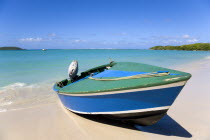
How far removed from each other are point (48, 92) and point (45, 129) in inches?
160

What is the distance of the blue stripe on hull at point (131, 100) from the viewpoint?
3.54 m

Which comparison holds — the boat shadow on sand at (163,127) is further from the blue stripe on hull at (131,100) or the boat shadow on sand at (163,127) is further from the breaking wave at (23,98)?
the breaking wave at (23,98)

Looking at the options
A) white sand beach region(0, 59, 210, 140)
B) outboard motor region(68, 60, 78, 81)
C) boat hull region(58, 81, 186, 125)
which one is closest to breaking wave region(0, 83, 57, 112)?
white sand beach region(0, 59, 210, 140)

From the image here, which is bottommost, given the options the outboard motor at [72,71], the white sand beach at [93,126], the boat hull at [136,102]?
the white sand beach at [93,126]

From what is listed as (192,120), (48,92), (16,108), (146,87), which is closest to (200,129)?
(192,120)

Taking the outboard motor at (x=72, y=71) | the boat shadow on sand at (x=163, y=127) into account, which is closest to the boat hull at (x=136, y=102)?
the boat shadow on sand at (x=163, y=127)

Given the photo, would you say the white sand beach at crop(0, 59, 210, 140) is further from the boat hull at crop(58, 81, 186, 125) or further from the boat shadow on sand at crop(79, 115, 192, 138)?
the boat hull at crop(58, 81, 186, 125)

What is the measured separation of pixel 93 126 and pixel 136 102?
171cm

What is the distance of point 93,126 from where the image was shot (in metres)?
4.68

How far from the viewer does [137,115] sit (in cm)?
399

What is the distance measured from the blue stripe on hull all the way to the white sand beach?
2.29 feet

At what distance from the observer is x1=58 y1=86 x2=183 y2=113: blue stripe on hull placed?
3540 millimetres

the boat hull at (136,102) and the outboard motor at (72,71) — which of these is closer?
the boat hull at (136,102)

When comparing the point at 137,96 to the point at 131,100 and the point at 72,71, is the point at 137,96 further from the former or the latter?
the point at 72,71
